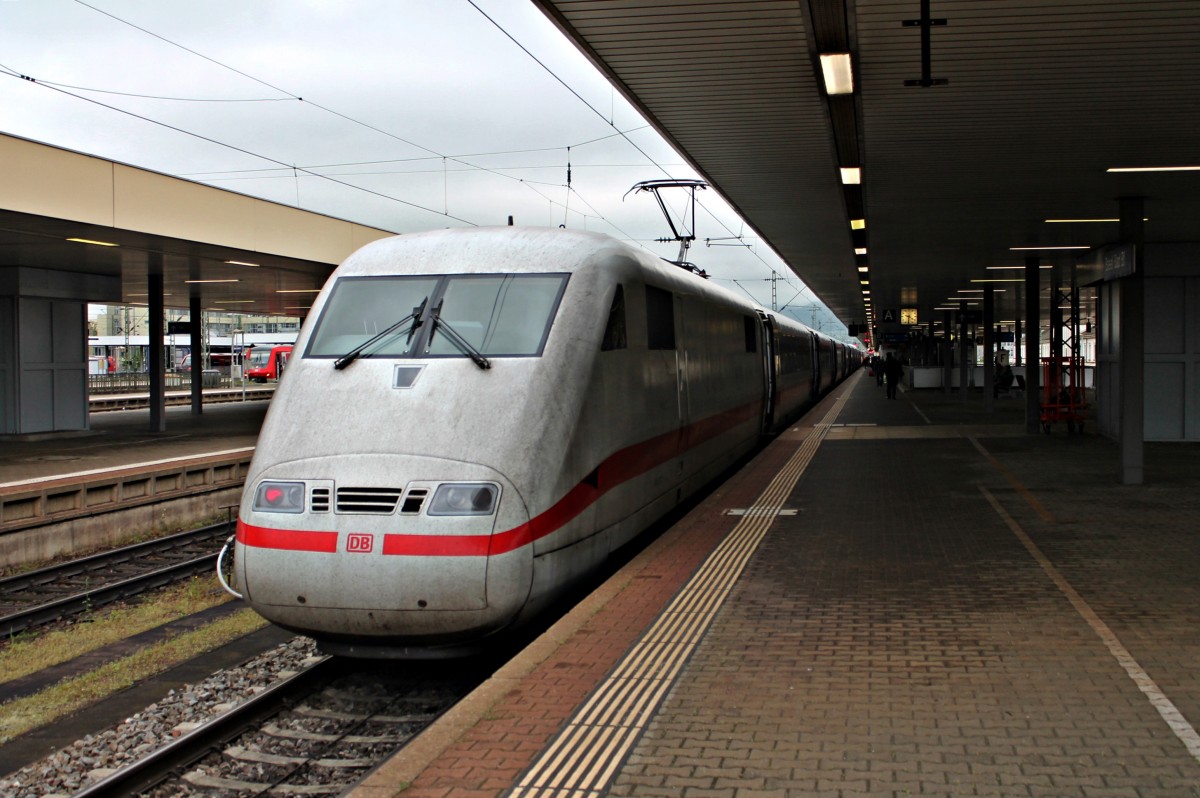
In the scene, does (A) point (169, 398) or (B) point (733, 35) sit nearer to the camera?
(B) point (733, 35)

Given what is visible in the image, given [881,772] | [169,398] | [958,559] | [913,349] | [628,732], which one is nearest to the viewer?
[881,772]

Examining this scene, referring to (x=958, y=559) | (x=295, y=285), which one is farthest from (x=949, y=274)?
(x=958, y=559)

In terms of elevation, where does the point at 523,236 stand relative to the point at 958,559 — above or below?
above

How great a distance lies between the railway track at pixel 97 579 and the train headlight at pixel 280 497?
551cm

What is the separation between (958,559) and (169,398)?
4519 centimetres

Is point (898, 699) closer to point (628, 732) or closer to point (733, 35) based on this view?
point (628, 732)

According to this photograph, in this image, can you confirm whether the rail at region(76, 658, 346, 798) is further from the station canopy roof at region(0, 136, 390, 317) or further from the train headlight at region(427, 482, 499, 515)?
the station canopy roof at region(0, 136, 390, 317)

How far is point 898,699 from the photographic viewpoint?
5.54 metres

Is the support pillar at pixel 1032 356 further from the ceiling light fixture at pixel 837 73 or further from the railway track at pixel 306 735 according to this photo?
the railway track at pixel 306 735

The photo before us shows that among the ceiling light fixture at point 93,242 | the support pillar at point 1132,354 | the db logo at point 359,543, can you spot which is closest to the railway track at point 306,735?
the db logo at point 359,543

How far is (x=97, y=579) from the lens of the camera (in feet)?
44.6

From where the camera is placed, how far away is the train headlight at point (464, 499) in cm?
659

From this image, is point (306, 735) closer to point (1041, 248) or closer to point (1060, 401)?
point (1041, 248)

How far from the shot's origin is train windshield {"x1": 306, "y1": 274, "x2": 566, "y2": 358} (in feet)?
25.4
